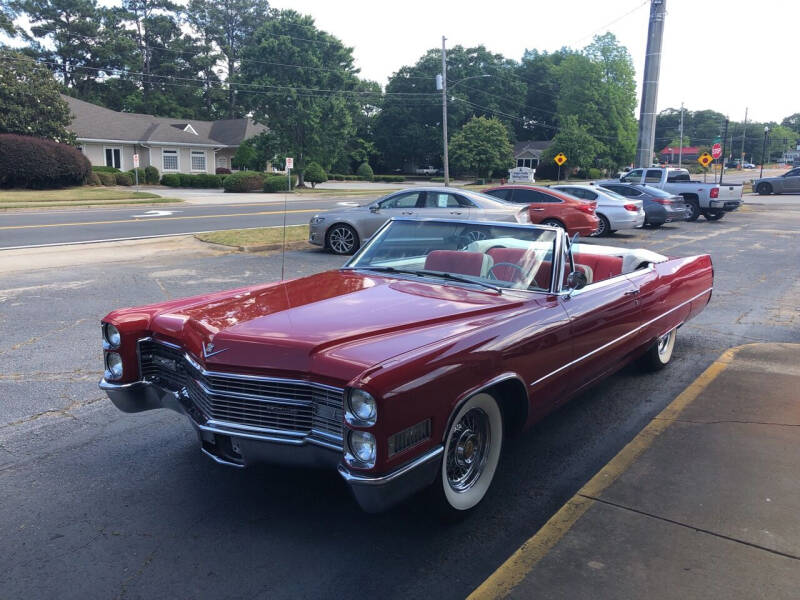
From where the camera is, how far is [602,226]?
17.8 m

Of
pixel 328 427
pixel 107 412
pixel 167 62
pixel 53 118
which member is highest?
pixel 167 62

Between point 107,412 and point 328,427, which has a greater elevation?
point 328,427

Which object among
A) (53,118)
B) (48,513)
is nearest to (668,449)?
(48,513)

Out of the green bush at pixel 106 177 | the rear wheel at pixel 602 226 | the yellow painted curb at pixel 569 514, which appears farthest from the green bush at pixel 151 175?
the yellow painted curb at pixel 569 514

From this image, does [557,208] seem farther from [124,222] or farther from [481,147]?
[481,147]

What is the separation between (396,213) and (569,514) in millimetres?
10648

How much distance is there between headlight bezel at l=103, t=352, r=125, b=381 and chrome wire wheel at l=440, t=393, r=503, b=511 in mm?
1934

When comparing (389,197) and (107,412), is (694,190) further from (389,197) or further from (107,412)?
(107,412)

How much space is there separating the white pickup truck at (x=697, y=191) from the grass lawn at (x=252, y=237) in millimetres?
11008

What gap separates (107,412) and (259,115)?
46359 mm

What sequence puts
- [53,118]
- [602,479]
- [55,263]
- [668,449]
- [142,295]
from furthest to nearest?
[53,118]
[55,263]
[142,295]
[668,449]
[602,479]

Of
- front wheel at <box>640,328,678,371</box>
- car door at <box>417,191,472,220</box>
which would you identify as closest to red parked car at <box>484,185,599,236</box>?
car door at <box>417,191,472,220</box>

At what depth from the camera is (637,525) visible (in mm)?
3309

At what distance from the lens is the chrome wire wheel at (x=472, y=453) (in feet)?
10.7
